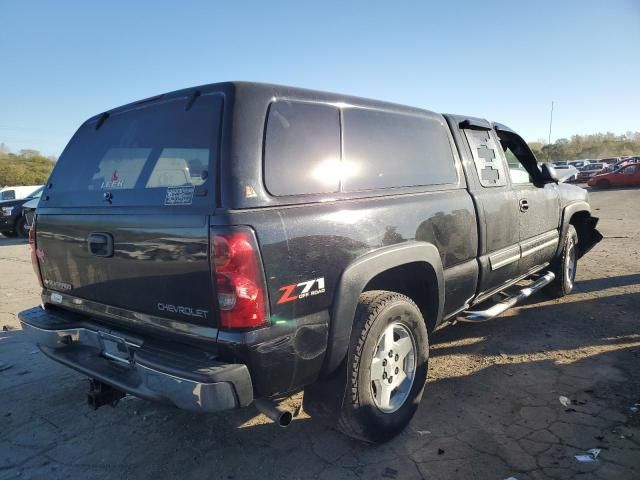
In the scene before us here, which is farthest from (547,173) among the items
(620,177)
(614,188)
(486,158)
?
(614,188)

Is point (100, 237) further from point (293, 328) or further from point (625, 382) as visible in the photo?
point (625, 382)

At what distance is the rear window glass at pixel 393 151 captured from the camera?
9.13 feet

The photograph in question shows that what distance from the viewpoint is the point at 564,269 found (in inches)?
217

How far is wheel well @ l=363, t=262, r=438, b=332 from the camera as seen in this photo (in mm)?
2996

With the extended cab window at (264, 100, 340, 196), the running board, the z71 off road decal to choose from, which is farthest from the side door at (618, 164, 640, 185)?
the z71 off road decal

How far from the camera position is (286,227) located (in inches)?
86.9

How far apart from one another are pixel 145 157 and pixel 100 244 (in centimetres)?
55

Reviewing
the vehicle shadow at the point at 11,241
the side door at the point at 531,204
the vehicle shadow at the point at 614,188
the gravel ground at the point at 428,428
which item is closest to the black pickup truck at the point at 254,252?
the gravel ground at the point at 428,428

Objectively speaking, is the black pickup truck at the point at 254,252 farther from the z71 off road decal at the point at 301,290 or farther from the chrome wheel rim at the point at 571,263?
the chrome wheel rim at the point at 571,263

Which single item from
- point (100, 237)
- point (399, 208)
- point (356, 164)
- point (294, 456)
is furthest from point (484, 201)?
point (100, 237)

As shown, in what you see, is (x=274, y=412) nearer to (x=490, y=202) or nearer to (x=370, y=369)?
(x=370, y=369)

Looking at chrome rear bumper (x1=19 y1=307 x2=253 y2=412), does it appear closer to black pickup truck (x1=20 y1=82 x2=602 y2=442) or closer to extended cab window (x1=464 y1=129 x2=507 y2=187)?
black pickup truck (x1=20 y1=82 x2=602 y2=442)

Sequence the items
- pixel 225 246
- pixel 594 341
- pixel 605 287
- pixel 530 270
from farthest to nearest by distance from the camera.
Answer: pixel 605 287, pixel 530 270, pixel 594 341, pixel 225 246

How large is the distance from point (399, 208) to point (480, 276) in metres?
1.26
